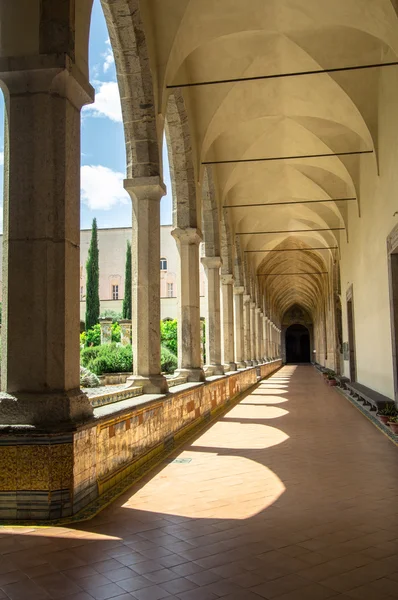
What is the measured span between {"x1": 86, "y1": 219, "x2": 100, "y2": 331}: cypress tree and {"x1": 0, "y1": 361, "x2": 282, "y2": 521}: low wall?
27.4 meters

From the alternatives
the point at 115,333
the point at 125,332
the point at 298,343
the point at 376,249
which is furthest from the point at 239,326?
the point at 298,343

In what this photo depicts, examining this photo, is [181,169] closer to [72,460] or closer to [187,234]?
[187,234]

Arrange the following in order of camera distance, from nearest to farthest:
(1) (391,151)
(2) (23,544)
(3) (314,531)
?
(2) (23,544), (3) (314,531), (1) (391,151)

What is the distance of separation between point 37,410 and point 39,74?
2522 millimetres

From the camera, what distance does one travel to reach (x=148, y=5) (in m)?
7.82

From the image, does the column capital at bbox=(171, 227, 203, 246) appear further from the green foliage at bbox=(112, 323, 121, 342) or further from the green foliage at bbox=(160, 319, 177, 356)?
the green foliage at bbox=(112, 323, 121, 342)

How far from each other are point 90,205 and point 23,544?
37230mm

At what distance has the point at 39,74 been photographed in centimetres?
436

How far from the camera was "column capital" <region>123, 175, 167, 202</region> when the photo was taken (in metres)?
7.51

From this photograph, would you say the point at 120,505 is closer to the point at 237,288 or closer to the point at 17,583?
the point at 17,583

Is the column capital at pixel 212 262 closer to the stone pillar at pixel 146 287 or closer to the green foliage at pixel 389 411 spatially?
the green foliage at pixel 389 411

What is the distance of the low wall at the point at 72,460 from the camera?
398 cm

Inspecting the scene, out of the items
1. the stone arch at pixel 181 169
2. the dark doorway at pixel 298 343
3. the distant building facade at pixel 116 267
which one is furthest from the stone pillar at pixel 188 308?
the dark doorway at pixel 298 343

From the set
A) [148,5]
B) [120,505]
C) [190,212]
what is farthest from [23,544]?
[190,212]
